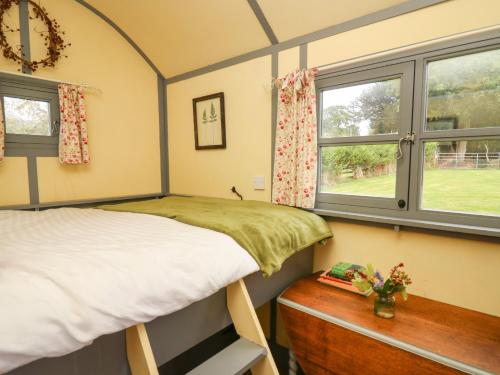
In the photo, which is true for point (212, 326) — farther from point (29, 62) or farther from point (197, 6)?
point (29, 62)

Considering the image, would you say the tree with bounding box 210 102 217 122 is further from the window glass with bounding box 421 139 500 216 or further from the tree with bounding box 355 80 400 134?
Answer: the window glass with bounding box 421 139 500 216

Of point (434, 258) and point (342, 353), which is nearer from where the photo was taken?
point (342, 353)

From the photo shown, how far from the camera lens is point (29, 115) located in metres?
2.25

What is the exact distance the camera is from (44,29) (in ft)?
7.49

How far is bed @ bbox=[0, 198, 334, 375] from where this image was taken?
686 millimetres

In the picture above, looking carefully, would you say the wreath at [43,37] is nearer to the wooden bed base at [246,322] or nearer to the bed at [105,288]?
the bed at [105,288]

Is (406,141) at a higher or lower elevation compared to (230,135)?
lower

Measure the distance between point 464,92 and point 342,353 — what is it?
154 cm

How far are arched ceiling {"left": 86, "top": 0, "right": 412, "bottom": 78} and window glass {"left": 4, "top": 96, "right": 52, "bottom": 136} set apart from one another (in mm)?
1042

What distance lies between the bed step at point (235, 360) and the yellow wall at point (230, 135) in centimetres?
134

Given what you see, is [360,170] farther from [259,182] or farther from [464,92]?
[259,182]

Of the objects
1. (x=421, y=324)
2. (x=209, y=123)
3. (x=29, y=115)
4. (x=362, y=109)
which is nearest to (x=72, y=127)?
(x=29, y=115)

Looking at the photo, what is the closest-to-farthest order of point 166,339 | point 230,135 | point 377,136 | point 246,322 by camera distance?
point 166,339 < point 246,322 < point 377,136 < point 230,135

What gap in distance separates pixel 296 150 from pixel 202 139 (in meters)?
1.10
